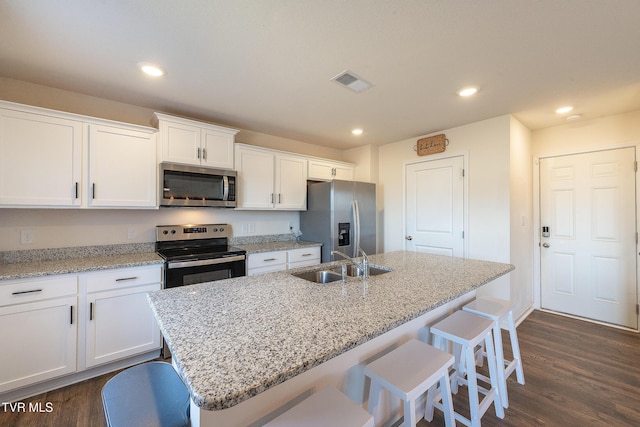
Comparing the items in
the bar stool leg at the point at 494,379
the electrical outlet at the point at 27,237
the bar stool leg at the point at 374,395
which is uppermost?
the electrical outlet at the point at 27,237

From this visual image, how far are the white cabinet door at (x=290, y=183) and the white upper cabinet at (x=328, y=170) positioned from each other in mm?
130

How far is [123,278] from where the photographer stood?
216 centimetres

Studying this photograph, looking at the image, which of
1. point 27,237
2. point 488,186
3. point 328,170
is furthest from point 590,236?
point 27,237

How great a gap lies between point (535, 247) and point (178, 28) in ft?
14.4

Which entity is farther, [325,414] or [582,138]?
[582,138]

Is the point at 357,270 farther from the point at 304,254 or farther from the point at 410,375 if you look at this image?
the point at 304,254

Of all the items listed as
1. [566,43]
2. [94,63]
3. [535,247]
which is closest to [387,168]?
[535,247]

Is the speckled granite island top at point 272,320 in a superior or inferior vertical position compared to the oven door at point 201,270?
superior

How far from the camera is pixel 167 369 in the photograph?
1.19m

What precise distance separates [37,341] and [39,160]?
1.32m

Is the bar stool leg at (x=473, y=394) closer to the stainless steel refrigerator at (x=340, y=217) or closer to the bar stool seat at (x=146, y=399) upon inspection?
the bar stool seat at (x=146, y=399)

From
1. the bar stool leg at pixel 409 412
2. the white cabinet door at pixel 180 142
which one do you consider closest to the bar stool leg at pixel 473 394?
the bar stool leg at pixel 409 412

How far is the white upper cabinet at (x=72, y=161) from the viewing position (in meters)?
1.96

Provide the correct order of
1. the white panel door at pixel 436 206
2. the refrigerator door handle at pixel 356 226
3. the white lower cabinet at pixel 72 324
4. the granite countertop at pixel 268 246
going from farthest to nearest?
the refrigerator door handle at pixel 356 226, the white panel door at pixel 436 206, the granite countertop at pixel 268 246, the white lower cabinet at pixel 72 324
